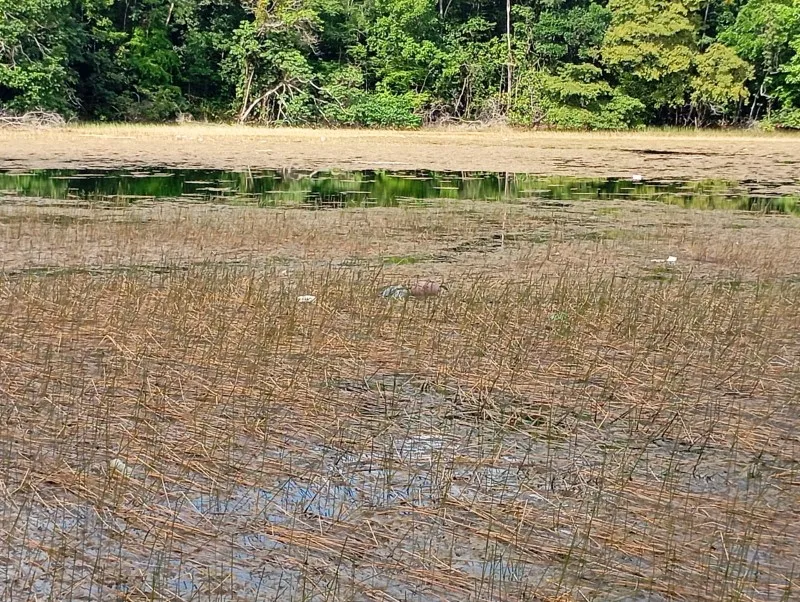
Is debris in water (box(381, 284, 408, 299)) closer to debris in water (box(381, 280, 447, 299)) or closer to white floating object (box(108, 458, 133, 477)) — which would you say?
debris in water (box(381, 280, 447, 299))

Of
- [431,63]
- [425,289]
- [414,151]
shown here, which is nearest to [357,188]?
[425,289]

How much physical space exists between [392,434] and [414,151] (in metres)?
20.7

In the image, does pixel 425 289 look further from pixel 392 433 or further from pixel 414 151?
pixel 414 151

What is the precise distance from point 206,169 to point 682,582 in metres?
16.1

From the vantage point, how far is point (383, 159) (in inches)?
845

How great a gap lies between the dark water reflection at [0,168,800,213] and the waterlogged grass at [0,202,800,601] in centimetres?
534

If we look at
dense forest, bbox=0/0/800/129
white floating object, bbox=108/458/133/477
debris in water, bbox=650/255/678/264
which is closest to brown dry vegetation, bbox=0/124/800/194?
dense forest, bbox=0/0/800/129

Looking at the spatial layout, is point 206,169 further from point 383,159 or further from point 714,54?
point 714,54

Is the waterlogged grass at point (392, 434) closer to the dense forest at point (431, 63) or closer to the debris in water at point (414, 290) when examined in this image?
the debris in water at point (414, 290)

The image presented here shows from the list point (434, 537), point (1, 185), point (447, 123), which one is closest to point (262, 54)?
point (447, 123)

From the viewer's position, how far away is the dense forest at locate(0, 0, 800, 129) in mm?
35531

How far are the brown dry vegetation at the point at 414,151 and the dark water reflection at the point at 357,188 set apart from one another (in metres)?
1.12

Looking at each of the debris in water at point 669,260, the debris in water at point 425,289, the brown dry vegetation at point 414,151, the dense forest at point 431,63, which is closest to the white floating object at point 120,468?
the debris in water at point 425,289

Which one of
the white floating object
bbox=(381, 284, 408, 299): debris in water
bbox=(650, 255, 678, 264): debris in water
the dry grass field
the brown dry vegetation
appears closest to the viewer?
the dry grass field
